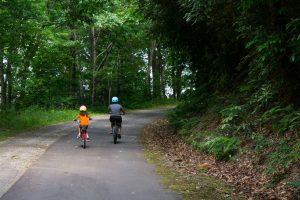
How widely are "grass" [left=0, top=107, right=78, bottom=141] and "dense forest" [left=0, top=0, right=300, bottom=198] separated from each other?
3476mm

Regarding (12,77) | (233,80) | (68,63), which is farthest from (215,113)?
(68,63)

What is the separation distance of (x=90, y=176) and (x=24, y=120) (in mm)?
16740

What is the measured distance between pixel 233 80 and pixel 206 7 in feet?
19.6

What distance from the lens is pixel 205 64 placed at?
21984 mm

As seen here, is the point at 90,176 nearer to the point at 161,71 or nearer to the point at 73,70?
the point at 73,70

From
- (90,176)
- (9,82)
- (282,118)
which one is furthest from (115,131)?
(9,82)

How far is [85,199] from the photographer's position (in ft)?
28.1

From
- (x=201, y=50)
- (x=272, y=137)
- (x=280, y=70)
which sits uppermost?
(x=201, y=50)

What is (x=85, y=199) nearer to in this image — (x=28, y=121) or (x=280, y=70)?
(x=280, y=70)

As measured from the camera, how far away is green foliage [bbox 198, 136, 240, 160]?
41.3ft

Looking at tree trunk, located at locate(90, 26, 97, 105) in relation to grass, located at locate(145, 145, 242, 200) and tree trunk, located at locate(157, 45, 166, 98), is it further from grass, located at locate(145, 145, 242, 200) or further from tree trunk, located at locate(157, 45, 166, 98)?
grass, located at locate(145, 145, 242, 200)

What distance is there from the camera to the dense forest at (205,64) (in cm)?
1155

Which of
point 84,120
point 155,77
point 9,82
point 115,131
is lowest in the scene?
point 115,131

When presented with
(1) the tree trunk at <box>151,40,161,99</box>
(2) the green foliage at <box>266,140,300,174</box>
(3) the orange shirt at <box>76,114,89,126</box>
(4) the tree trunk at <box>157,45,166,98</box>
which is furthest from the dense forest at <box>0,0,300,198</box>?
(4) the tree trunk at <box>157,45,166,98</box>
